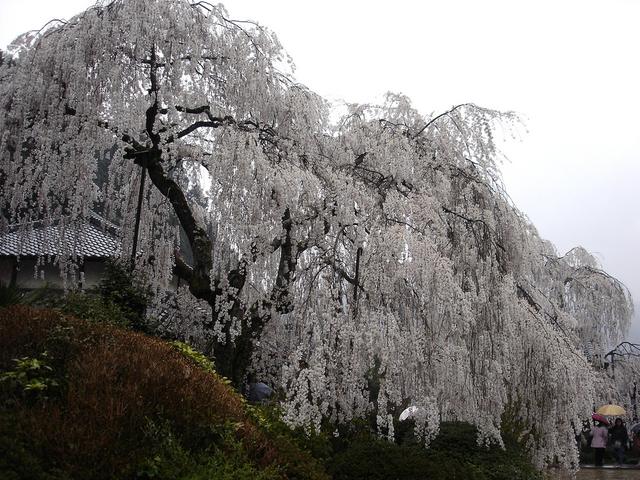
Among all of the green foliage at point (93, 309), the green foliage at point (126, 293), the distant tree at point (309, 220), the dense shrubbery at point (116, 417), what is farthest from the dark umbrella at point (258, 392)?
the dense shrubbery at point (116, 417)

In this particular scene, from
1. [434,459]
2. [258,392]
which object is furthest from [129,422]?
[258,392]

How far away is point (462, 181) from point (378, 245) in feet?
7.23

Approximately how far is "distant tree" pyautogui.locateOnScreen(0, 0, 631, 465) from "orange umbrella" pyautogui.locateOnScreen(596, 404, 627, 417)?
8573 mm

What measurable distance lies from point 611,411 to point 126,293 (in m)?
12.1

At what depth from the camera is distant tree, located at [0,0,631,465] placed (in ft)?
20.1

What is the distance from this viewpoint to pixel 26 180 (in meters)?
8.49

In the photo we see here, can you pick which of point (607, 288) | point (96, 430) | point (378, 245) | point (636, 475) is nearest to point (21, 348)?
point (96, 430)

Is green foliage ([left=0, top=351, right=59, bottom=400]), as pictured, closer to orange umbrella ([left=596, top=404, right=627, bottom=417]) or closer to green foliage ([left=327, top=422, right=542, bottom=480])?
green foliage ([left=327, top=422, right=542, bottom=480])

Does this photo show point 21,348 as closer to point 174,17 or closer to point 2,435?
point 2,435

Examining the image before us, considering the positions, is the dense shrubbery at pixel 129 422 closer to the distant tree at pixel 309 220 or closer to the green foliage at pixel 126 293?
the distant tree at pixel 309 220

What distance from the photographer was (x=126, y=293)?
8.72m

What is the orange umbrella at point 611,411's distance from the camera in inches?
601

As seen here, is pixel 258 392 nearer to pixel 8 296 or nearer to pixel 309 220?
pixel 309 220

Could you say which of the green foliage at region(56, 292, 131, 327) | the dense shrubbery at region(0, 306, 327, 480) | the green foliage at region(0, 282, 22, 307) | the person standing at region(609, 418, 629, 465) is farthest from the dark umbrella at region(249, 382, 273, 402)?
the person standing at region(609, 418, 629, 465)
